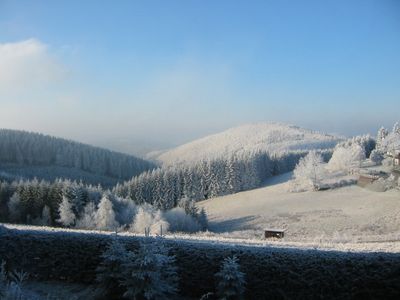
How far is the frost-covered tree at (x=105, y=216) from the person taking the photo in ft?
192

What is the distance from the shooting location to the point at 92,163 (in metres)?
160

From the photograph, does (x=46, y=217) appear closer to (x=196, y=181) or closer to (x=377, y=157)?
(x=196, y=181)

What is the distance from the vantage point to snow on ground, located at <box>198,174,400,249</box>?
2494 inches

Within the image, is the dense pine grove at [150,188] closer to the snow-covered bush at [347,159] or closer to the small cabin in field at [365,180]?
the snow-covered bush at [347,159]

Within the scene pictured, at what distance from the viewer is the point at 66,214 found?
59.5 m

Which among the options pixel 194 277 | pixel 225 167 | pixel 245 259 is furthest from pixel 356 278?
pixel 225 167

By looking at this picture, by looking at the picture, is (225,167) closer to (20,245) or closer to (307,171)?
(307,171)

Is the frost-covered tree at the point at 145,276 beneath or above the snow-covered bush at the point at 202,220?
beneath

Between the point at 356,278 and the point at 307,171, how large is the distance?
86215 millimetres

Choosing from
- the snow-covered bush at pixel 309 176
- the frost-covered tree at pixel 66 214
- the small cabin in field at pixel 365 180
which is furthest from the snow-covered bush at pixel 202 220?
the small cabin in field at pixel 365 180

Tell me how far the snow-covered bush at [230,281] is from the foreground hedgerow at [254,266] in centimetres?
90

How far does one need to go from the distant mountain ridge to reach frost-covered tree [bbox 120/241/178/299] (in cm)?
12568

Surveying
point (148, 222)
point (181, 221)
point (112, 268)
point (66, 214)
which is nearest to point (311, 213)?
point (181, 221)

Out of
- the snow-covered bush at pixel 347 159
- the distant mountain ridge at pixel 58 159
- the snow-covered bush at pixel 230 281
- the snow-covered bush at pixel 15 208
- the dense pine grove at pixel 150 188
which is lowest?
the snow-covered bush at pixel 230 281
